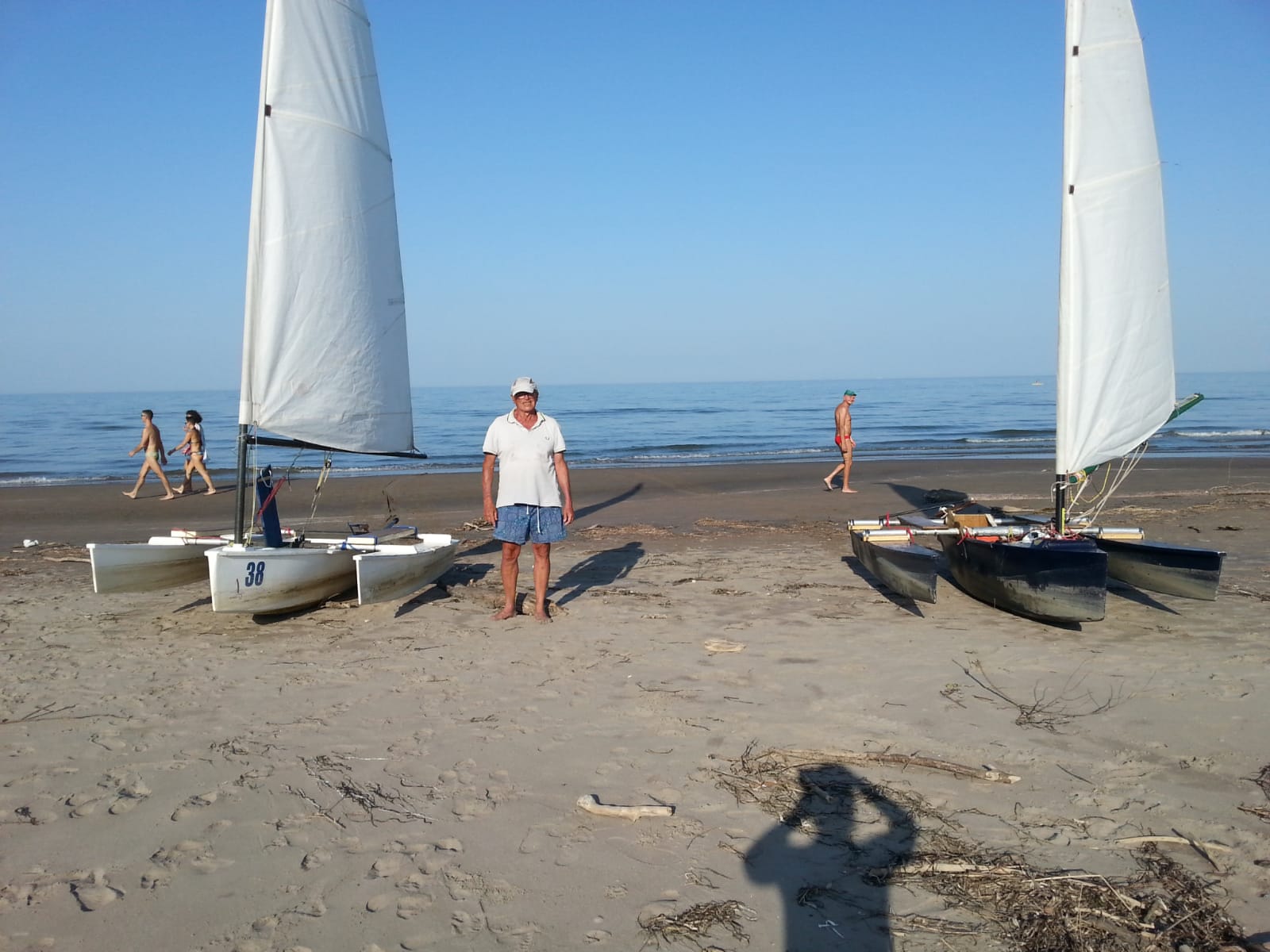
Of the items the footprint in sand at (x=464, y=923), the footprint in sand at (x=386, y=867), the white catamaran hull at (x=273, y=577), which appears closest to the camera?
the footprint in sand at (x=464, y=923)

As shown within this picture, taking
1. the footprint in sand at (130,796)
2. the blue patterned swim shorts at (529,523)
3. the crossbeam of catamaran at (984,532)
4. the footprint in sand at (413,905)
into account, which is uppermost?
the blue patterned swim shorts at (529,523)

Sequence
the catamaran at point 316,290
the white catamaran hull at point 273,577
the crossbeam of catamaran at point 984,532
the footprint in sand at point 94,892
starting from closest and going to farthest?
the footprint in sand at point 94,892, the white catamaran hull at point 273,577, the catamaran at point 316,290, the crossbeam of catamaran at point 984,532

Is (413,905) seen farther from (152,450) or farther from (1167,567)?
(152,450)

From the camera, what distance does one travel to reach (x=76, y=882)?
3.06 meters

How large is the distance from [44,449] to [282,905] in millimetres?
31570

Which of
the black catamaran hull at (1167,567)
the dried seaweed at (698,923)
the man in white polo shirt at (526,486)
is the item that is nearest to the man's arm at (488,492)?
the man in white polo shirt at (526,486)

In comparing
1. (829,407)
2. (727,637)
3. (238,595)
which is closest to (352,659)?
(238,595)

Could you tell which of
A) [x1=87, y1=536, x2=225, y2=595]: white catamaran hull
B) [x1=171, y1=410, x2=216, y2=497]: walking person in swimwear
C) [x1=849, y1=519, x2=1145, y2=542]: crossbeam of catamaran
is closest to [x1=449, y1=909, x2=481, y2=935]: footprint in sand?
[x1=87, y1=536, x2=225, y2=595]: white catamaran hull

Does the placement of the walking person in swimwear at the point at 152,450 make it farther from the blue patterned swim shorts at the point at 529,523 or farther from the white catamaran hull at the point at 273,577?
the blue patterned swim shorts at the point at 529,523

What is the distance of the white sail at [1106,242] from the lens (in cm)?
715

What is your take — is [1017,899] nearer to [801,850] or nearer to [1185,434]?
[801,850]

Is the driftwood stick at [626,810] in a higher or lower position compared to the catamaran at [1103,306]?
lower

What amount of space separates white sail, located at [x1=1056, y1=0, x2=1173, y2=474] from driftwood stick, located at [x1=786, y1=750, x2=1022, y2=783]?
4.18m

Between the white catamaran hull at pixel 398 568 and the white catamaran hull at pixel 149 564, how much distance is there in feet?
3.77
